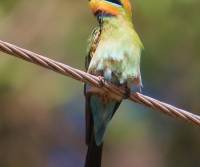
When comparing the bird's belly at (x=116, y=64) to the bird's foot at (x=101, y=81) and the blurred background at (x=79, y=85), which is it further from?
the blurred background at (x=79, y=85)

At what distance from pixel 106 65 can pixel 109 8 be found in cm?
40

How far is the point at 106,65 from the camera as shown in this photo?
4.49 metres

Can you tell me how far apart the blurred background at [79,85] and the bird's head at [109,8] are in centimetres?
159

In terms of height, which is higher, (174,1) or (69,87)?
(174,1)

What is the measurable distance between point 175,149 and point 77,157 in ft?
2.41

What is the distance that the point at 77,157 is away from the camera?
7.08 meters

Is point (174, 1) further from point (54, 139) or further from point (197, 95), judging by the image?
point (54, 139)

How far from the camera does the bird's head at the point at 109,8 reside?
15.5 feet

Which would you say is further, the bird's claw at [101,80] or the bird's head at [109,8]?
the bird's head at [109,8]

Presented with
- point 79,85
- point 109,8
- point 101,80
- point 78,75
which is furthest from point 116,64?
point 79,85

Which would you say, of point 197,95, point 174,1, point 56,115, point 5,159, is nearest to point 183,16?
point 174,1

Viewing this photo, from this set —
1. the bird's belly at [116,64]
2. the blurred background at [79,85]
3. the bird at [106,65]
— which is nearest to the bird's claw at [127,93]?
the bird at [106,65]

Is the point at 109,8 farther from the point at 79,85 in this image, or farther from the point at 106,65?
the point at 79,85

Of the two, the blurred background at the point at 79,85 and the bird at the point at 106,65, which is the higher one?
the bird at the point at 106,65
